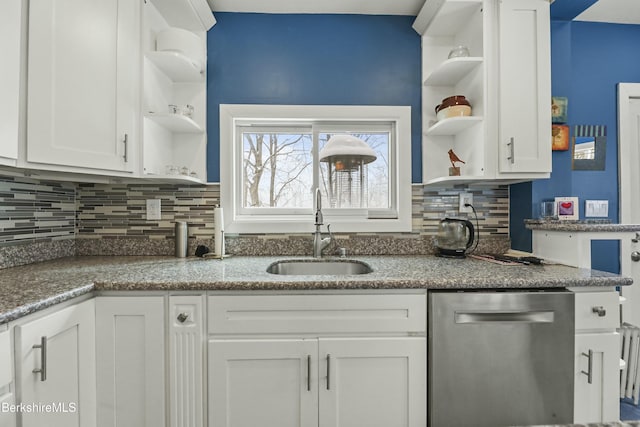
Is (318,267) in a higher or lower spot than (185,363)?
higher

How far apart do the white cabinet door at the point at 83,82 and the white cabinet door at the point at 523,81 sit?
6.25 ft

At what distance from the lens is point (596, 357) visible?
4.34ft

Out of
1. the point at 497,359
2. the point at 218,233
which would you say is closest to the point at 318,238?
the point at 218,233

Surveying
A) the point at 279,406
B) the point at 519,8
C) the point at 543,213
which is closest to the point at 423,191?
the point at 543,213

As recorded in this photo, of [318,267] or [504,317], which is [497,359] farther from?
[318,267]

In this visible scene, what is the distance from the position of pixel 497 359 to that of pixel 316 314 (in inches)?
30.5

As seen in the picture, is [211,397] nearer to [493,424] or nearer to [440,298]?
[440,298]

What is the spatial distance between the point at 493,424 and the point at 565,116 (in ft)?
5.63

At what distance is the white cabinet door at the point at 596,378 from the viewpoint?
1312 millimetres

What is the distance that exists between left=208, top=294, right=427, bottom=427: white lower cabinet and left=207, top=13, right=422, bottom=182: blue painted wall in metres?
1.03

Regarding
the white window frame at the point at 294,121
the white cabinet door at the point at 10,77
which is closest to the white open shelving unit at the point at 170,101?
the white window frame at the point at 294,121

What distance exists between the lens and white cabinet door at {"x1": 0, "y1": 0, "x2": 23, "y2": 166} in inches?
42.6

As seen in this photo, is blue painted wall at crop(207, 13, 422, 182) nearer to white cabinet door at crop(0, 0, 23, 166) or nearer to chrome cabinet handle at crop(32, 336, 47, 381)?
white cabinet door at crop(0, 0, 23, 166)

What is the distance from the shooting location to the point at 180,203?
77.9 inches
